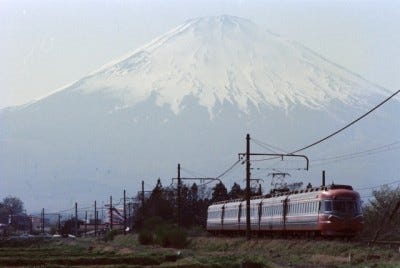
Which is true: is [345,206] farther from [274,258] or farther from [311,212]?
[274,258]

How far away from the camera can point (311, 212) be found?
46.8 meters

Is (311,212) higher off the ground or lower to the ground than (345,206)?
lower

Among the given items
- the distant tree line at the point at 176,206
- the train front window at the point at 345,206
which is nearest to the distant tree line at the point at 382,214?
the train front window at the point at 345,206

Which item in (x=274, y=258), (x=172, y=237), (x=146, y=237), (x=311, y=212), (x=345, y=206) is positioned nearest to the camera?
(x=274, y=258)

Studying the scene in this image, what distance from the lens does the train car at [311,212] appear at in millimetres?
44844

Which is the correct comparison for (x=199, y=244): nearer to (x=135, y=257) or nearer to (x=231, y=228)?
(x=231, y=228)

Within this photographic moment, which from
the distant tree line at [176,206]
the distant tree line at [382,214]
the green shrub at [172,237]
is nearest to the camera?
the distant tree line at [382,214]

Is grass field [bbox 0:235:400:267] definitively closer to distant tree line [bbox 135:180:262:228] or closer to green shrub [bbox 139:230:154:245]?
green shrub [bbox 139:230:154:245]

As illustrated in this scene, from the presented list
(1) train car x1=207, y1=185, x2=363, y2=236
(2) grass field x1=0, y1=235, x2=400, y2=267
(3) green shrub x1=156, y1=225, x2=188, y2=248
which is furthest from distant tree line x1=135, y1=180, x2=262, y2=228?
(2) grass field x1=0, y1=235, x2=400, y2=267

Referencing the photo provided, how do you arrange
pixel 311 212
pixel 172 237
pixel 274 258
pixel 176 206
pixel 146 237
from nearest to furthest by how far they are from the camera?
pixel 274 258, pixel 311 212, pixel 172 237, pixel 146 237, pixel 176 206

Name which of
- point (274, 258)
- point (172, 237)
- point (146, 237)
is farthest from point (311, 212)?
point (146, 237)

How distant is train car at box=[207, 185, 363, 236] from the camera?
1766 inches

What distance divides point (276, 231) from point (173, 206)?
172ft

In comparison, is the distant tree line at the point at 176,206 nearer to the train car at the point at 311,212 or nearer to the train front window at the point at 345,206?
the train car at the point at 311,212
